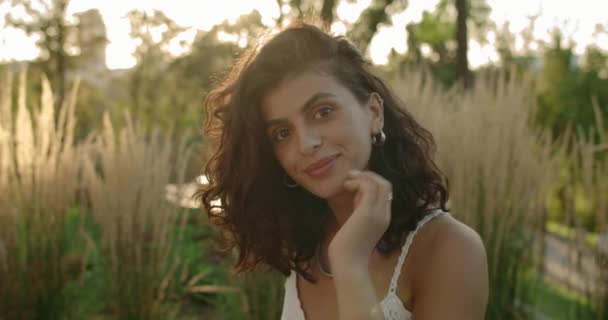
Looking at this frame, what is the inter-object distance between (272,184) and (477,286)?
0.60 metres

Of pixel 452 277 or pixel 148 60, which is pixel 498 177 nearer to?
pixel 452 277

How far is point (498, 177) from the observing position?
3.07 m

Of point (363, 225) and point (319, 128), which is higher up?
point (319, 128)

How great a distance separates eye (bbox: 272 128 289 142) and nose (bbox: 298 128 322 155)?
92 mm

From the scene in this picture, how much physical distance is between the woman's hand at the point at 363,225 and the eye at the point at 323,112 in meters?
0.16

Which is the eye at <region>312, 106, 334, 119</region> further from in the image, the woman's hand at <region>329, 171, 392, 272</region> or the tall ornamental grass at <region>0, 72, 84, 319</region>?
the tall ornamental grass at <region>0, 72, 84, 319</region>

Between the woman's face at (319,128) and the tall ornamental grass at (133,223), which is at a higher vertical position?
the woman's face at (319,128)

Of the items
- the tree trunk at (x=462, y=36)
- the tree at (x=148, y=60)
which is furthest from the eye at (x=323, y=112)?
the tree at (x=148, y=60)

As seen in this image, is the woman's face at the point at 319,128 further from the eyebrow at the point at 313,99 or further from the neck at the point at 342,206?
the neck at the point at 342,206

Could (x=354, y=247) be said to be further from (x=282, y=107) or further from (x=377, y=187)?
(x=282, y=107)

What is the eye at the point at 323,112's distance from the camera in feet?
4.94

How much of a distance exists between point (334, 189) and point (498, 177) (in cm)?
176

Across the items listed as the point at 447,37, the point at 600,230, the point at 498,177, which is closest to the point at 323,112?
the point at 498,177

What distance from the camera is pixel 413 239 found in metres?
1.57
